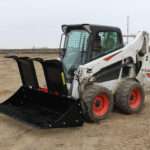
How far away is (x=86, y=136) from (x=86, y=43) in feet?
6.68

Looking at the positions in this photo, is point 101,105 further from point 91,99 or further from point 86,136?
point 86,136

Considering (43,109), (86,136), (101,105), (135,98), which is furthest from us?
(135,98)

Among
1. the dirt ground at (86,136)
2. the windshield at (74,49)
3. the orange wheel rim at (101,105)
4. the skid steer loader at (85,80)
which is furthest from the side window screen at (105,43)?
the dirt ground at (86,136)

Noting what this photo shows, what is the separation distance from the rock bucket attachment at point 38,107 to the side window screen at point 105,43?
1.26 meters

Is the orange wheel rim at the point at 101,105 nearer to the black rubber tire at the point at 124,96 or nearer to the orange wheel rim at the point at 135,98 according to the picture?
the black rubber tire at the point at 124,96

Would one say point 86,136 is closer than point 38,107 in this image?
Yes

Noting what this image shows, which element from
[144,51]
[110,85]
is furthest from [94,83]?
[144,51]

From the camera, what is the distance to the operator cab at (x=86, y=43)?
743cm

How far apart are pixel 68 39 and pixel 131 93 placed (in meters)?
1.86

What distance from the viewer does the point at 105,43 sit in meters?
7.75

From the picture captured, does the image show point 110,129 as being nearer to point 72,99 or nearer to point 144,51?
point 72,99

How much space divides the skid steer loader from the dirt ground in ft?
0.80

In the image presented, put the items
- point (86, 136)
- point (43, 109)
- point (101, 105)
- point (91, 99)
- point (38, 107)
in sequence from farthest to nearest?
point (38, 107), point (43, 109), point (101, 105), point (91, 99), point (86, 136)

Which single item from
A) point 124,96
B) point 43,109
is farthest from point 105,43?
point 43,109
